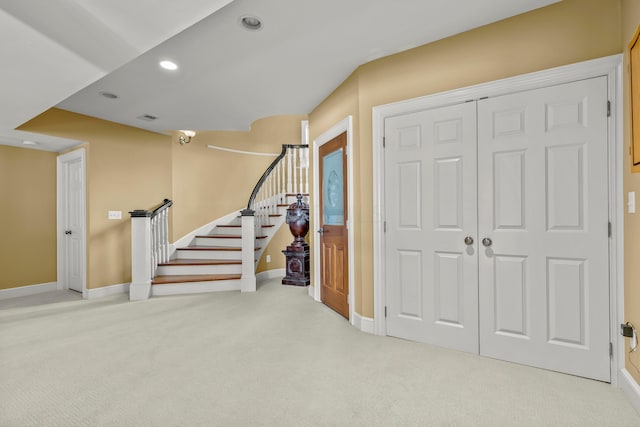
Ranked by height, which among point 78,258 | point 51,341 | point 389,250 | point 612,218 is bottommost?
point 51,341

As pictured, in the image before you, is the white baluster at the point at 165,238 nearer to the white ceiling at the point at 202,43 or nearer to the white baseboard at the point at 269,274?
the white baseboard at the point at 269,274

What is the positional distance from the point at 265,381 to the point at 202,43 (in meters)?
2.50

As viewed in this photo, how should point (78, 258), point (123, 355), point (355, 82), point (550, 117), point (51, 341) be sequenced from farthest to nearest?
point (78, 258), point (355, 82), point (51, 341), point (123, 355), point (550, 117)

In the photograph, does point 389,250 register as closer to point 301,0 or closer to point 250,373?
point 250,373

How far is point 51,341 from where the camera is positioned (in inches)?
106

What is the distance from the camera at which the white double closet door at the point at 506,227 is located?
2004 mm

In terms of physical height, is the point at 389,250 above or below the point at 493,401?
above

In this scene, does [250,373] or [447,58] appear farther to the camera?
[447,58]

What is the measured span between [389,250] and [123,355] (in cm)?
227

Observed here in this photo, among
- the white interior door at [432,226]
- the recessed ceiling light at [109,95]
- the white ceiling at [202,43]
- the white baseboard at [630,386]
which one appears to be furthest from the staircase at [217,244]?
the white baseboard at [630,386]

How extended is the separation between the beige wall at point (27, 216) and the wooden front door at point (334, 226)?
421 cm

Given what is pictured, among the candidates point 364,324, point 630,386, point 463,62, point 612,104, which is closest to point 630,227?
point 612,104

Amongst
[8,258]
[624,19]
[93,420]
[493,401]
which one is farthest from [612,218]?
[8,258]

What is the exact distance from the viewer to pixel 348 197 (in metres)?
3.13
